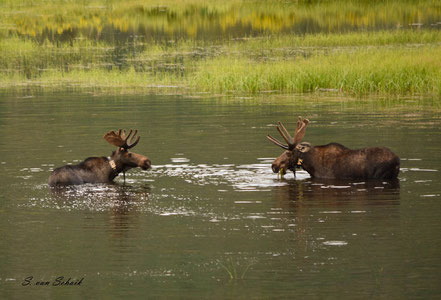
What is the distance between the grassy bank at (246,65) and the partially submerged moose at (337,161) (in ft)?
45.9

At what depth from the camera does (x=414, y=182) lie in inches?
721

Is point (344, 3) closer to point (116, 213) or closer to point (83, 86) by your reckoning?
point (83, 86)

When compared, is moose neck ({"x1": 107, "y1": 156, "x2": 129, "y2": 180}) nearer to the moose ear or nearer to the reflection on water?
the moose ear

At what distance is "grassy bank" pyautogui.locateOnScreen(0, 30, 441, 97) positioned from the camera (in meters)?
34.0

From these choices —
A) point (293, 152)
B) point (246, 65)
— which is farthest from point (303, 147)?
point (246, 65)

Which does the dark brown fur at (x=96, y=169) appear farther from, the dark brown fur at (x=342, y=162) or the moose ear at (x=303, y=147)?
the moose ear at (x=303, y=147)

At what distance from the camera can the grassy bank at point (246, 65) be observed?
3403 centimetres

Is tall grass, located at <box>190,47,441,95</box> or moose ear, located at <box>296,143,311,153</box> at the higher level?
tall grass, located at <box>190,47,441,95</box>

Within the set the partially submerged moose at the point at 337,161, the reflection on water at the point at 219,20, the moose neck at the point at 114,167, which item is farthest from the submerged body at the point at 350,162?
the reflection on water at the point at 219,20

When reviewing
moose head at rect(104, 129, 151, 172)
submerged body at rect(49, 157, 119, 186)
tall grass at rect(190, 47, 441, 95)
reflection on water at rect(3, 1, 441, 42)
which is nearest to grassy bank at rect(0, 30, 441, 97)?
tall grass at rect(190, 47, 441, 95)

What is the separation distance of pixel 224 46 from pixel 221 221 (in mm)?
35395

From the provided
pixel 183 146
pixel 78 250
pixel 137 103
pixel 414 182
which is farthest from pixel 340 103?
pixel 78 250

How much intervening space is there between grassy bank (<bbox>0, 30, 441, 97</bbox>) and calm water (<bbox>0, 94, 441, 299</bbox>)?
7.37m

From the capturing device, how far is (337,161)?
1917cm
